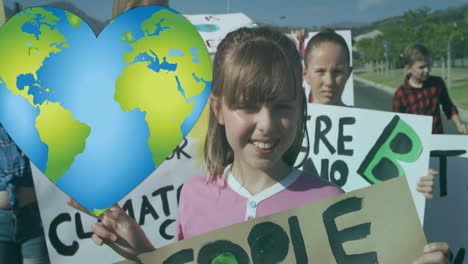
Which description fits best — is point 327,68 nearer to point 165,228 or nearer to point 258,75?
point 258,75

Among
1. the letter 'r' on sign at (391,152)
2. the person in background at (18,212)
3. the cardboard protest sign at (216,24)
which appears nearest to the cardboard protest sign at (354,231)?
the letter 'r' on sign at (391,152)

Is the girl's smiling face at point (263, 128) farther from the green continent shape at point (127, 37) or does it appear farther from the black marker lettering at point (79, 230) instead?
the black marker lettering at point (79, 230)

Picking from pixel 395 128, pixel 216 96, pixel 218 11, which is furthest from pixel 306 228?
pixel 218 11

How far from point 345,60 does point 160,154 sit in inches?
29.2

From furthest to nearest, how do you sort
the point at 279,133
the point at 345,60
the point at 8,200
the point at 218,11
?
1. the point at 8,200
2. the point at 345,60
3. the point at 218,11
4. the point at 279,133

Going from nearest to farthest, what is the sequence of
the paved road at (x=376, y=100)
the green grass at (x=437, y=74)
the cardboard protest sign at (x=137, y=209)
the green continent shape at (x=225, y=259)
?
the green continent shape at (x=225, y=259) < the cardboard protest sign at (x=137, y=209) < the green grass at (x=437, y=74) < the paved road at (x=376, y=100)

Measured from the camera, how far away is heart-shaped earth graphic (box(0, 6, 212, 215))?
5.36 ft

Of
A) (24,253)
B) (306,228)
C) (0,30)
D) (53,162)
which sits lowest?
(24,253)

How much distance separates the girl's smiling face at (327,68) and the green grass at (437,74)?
0.21 metres

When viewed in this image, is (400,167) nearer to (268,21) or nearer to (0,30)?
(268,21)

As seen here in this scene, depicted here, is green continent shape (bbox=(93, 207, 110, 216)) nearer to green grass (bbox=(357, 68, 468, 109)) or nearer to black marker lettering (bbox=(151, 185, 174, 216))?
black marker lettering (bbox=(151, 185, 174, 216))

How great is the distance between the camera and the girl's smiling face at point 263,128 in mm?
1586

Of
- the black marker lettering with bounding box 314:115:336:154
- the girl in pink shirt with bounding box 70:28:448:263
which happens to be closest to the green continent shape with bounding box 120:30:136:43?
the girl in pink shirt with bounding box 70:28:448:263

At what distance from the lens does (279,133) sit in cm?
160
